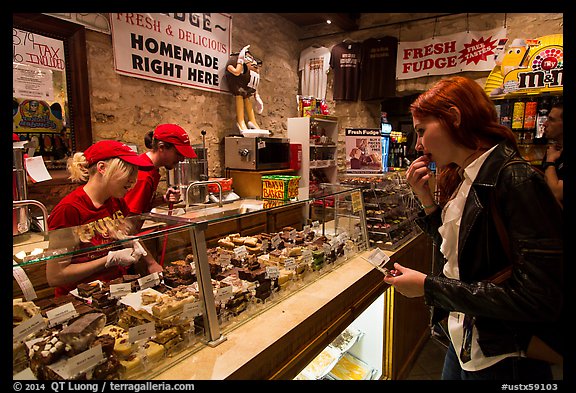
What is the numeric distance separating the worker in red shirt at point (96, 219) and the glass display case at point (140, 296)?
0.05ft

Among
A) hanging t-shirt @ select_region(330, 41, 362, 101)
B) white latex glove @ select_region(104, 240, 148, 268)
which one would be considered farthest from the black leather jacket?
hanging t-shirt @ select_region(330, 41, 362, 101)

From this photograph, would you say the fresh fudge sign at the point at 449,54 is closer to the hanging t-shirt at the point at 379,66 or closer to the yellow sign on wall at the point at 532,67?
the hanging t-shirt at the point at 379,66

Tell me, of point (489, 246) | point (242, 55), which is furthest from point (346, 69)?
point (489, 246)

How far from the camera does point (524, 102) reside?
4.66 metres

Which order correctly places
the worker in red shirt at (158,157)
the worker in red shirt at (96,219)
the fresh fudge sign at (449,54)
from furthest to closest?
the fresh fudge sign at (449,54), the worker in red shirt at (158,157), the worker in red shirt at (96,219)

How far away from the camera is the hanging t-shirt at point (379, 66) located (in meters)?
5.99

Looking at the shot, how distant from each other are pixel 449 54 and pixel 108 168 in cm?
548

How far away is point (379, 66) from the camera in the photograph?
607 cm

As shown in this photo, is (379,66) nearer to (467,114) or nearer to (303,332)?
(467,114)

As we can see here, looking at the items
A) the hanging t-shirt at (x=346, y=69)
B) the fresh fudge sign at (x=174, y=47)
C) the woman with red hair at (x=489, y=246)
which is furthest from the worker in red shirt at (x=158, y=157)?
the hanging t-shirt at (x=346, y=69)

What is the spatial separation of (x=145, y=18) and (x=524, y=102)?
492 cm

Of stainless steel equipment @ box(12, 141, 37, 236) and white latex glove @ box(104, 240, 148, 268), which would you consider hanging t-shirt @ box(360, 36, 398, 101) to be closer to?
stainless steel equipment @ box(12, 141, 37, 236)

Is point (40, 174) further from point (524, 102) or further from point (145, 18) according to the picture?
point (524, 102)

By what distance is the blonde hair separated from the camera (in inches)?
76.0
